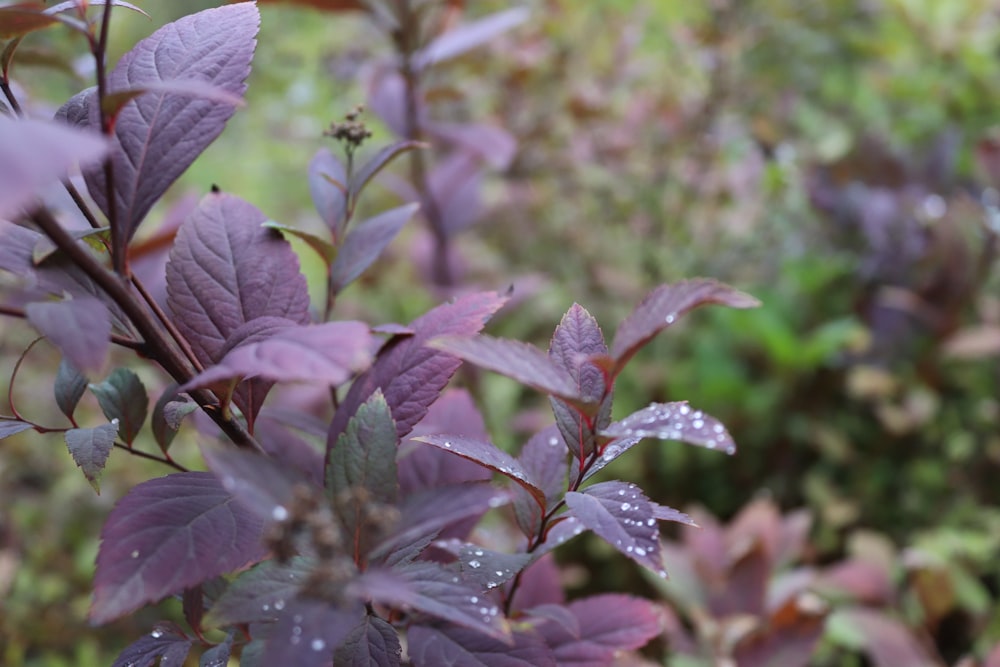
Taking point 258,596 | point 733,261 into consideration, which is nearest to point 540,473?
point 258,596

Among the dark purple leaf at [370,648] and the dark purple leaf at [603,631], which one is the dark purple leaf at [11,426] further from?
the dark purple leaf at [603,631]

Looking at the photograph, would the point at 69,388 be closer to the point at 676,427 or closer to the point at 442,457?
the point at 442,457

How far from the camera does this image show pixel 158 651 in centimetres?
46

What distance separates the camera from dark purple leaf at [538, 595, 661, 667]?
0.57 metres

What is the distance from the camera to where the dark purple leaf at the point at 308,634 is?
35 centimetres

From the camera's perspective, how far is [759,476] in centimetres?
163

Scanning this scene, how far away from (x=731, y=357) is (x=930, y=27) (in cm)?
106

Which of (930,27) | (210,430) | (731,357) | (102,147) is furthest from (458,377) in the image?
(930,27)

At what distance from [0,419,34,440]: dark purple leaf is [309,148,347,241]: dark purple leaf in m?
0.26

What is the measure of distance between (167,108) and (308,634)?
33 centimetres

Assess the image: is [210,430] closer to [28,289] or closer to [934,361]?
[28,289]

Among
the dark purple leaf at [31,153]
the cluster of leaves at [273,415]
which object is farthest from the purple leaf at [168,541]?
the dark purple leaf at [31,153]

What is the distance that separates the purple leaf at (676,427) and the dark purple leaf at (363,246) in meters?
0.26

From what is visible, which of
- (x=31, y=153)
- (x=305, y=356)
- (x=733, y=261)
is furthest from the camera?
(x=733, y=261)
